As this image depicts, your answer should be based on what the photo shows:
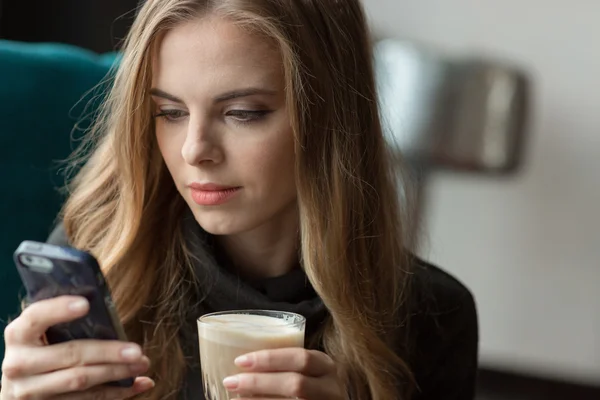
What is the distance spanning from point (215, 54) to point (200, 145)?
13cm

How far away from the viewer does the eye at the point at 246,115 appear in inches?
51.2

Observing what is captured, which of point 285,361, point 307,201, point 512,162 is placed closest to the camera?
point 285,361

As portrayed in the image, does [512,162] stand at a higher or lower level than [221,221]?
lower

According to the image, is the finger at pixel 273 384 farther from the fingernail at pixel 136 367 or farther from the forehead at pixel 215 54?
the forehead at pixel 215 54

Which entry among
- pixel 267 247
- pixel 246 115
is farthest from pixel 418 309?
pixel 246 115

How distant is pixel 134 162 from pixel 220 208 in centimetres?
22

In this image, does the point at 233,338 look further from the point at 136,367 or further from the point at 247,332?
the point at 136,367

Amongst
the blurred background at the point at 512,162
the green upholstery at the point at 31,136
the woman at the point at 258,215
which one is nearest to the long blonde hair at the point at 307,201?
the woman at the point at 258,215

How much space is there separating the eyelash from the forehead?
47mm

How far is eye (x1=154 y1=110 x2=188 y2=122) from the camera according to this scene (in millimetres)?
1339

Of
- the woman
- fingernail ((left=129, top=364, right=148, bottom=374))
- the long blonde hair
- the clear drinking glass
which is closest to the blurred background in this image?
the woman

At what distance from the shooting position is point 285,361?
43.8 inches

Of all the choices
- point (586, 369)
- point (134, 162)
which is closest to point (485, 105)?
point (586, 369)

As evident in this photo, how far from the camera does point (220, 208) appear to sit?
1.32 meters
